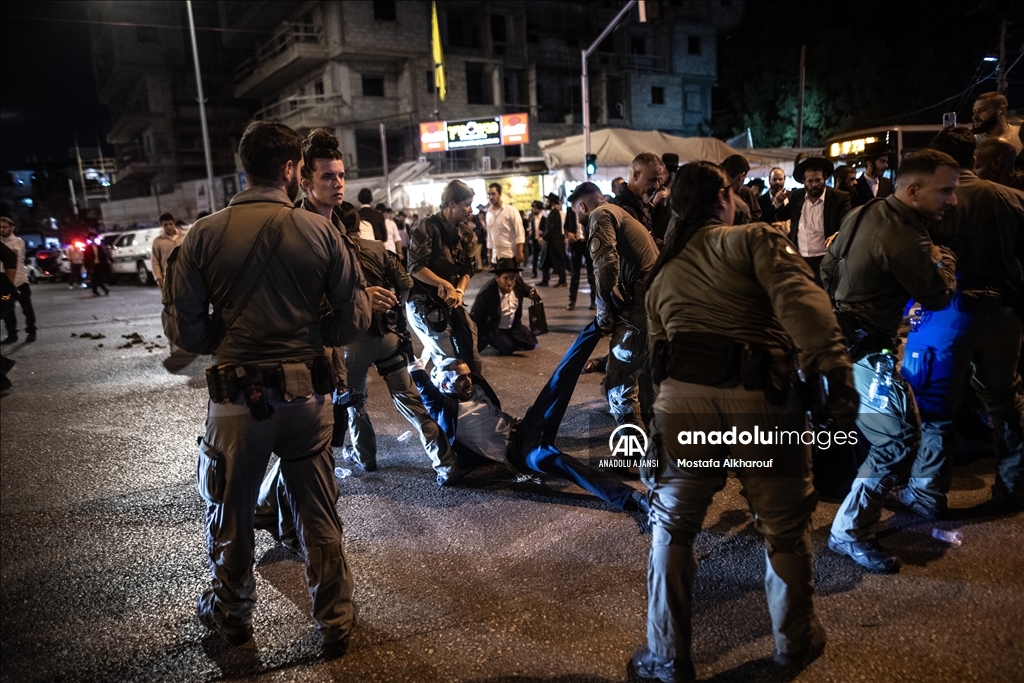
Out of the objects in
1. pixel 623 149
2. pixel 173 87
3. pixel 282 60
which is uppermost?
pixel 173 87

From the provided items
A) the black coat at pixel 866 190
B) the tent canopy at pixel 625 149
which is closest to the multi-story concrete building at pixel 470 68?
the tent canopy at pixel 625 149

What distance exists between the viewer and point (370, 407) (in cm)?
689

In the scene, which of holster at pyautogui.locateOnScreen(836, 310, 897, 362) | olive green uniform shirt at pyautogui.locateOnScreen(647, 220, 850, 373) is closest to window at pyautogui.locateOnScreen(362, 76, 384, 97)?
holster at pyautogui.locateOnScreen(836, 310, 897, 362)

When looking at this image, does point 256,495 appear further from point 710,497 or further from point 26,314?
Answer: point 26,314

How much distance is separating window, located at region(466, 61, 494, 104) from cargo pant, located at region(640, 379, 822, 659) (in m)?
38.7

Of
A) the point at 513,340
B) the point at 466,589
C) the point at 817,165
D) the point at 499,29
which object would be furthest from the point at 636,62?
the point at 466,589

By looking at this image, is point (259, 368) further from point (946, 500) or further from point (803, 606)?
point (946, 500)

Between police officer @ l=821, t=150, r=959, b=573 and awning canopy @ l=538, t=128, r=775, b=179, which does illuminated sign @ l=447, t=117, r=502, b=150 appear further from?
police officer @ l=821, t=150, r=959, b=573

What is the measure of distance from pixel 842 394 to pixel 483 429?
A: 115 inches

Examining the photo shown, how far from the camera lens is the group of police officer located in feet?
7.90

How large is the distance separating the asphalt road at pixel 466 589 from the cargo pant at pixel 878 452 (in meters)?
0.21

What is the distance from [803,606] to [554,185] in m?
22.3

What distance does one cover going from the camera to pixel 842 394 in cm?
213

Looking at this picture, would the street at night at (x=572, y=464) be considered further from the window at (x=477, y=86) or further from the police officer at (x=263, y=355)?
the window at (x=477, y=86)
